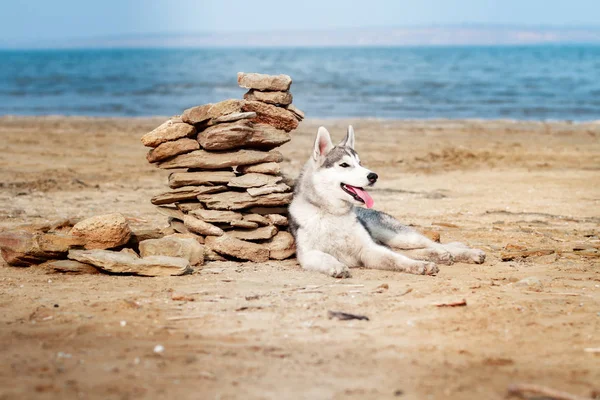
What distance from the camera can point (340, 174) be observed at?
336 inches

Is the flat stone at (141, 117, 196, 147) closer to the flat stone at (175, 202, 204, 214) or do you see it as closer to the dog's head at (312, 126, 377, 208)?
the flat stone at (175, 202, 204, 214)

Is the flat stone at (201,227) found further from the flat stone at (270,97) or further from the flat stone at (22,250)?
the flat stone at (270,97)

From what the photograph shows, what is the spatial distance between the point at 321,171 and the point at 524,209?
5.04 m

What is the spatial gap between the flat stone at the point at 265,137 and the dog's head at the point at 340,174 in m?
0.68

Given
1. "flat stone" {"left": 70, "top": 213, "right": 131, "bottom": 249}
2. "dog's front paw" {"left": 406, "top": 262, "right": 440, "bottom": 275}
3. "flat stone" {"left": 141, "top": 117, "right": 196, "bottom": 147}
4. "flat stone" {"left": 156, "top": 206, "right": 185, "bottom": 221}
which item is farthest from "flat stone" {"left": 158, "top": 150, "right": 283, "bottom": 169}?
"dog's front paw" {"left": 406, "top": 262, "right": 440, "bottom": 275}

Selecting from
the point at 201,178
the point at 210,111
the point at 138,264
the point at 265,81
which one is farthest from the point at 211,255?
the point at 265,81

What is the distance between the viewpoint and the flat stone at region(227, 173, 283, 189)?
896 cm

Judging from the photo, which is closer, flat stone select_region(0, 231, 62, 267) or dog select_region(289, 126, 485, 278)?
flat stone select_region(0, 231, 62, 267)

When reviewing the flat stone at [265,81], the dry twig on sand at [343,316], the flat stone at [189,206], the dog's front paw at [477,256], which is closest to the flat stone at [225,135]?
the flat stone at [265,81]

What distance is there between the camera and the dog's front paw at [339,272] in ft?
26.1

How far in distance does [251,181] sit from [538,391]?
5028mm

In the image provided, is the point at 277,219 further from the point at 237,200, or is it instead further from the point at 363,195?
the point at 363,195

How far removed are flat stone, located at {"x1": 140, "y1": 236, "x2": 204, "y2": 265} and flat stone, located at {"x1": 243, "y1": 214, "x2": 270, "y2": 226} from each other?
76 cm

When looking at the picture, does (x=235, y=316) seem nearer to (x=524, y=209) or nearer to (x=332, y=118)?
(x=524, y=209)
